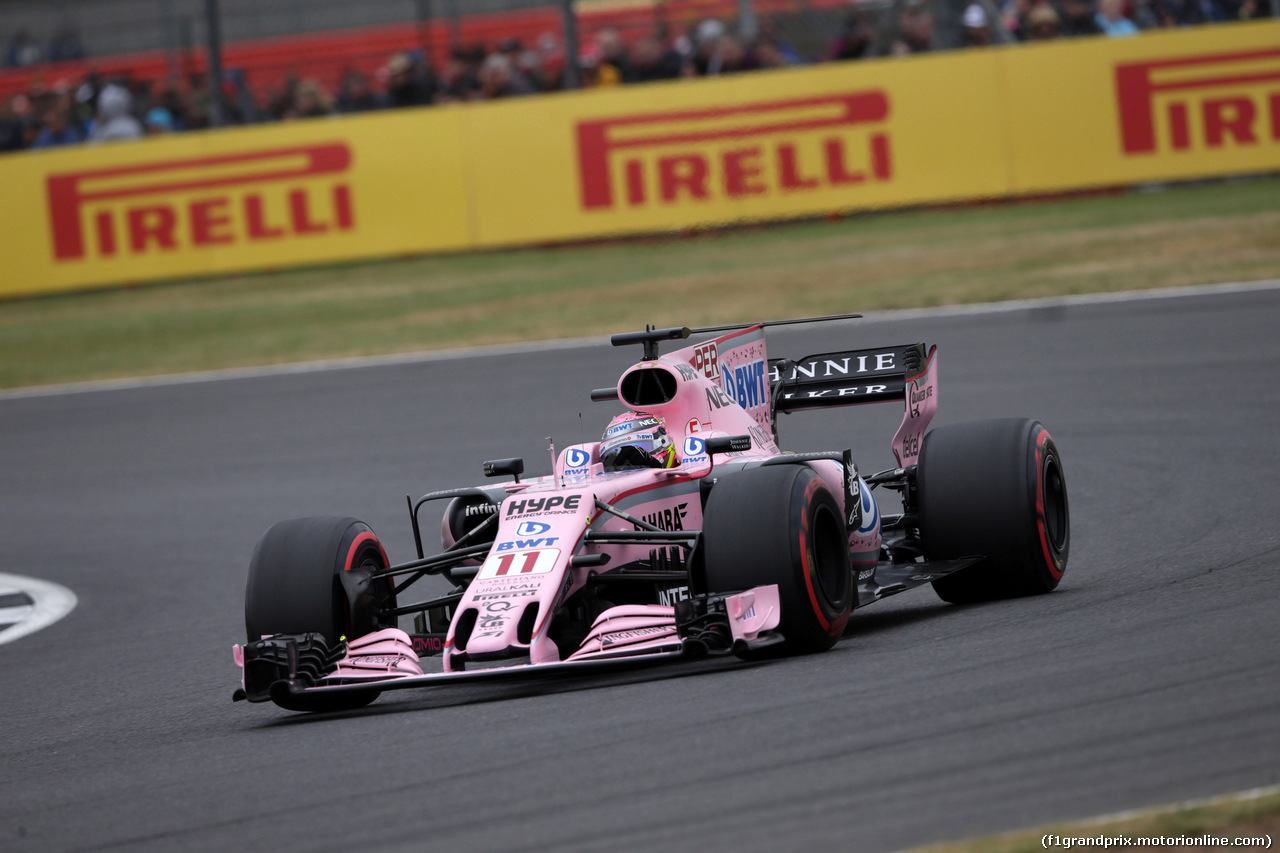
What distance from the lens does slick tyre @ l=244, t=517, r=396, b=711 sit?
21.7ft

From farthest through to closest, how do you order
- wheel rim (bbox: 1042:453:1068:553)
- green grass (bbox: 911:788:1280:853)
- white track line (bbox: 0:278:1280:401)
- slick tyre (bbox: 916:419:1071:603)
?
white track line (bbox: 0:278:1280:401)
wheel rim (bbox: 1042:453:1068:553)
slick tyre (bbox: 916:419:1071:603)
green grass (bbox: 911:788:1280:853)

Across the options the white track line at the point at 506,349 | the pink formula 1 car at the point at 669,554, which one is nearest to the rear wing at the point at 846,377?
the pink formula 1 car at the point at 669,554

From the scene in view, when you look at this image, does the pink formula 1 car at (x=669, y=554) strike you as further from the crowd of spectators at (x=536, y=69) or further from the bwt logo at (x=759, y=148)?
the crowd of spectators at (x=536, y=69)

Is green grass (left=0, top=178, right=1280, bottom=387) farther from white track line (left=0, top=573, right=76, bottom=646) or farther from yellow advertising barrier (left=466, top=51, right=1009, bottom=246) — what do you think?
A: white track line (left=0, top=573, right=76, bottom=646)

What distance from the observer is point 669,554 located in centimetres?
693

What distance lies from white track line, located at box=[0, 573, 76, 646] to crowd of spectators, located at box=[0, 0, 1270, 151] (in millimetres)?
12599

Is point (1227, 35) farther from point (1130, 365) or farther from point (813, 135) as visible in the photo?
point (1130, 365)

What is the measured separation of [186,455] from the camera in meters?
14.4

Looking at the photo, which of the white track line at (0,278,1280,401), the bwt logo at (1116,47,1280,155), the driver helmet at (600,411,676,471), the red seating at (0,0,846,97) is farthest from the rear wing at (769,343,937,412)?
the red seating at (0,0,846,97)

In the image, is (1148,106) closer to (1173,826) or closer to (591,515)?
(591,515)

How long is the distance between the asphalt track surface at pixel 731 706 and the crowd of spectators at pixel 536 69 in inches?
348

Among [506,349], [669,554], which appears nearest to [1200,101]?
[506,349]

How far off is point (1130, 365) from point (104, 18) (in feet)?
83.4

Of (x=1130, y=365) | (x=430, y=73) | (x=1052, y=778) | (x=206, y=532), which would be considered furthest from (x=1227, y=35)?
(x=1052, y=778)
